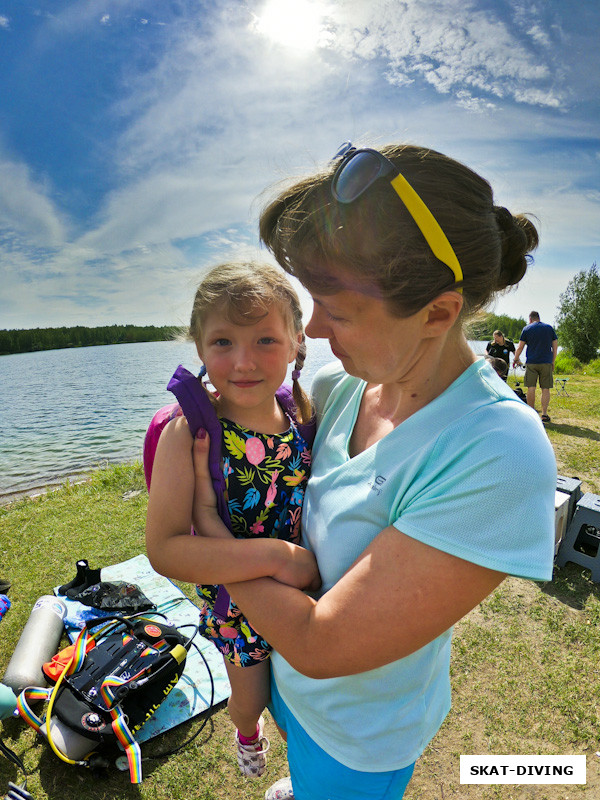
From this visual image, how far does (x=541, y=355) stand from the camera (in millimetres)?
11570

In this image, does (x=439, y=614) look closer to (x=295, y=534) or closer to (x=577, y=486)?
(x=295, y=534)

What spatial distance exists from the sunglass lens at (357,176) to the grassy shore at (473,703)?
12.1ft

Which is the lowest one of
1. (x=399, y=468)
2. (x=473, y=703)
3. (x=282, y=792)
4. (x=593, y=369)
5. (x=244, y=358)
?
(x=473, y=703)

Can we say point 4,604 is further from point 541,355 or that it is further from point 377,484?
point 541,355

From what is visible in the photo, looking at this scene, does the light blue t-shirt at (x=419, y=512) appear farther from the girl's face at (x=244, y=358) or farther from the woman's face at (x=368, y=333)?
the girl's face at (x=244, y=358)

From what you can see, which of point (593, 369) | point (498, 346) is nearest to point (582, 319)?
point (593, 369)

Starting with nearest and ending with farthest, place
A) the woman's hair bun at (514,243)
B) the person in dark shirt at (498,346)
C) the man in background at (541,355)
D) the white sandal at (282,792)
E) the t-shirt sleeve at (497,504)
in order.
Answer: the t-shirt sleeve at (497,504) → the woman's hair bun at (514,243) → the white sandal at (282,792) → the man in background at (541,355) → the person in dark shirt at (498,346)

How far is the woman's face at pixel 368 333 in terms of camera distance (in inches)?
48.9

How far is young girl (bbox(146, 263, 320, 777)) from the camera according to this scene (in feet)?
5.33

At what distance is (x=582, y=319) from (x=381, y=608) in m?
48.9

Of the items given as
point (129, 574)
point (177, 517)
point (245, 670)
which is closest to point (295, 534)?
point (177, 517)

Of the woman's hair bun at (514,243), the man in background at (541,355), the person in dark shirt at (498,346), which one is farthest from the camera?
the person in dark shirt at (498,346)

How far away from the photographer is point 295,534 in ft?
6.18

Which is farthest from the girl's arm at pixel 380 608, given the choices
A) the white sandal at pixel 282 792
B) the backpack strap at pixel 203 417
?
the white sandal at pixel 282 792
